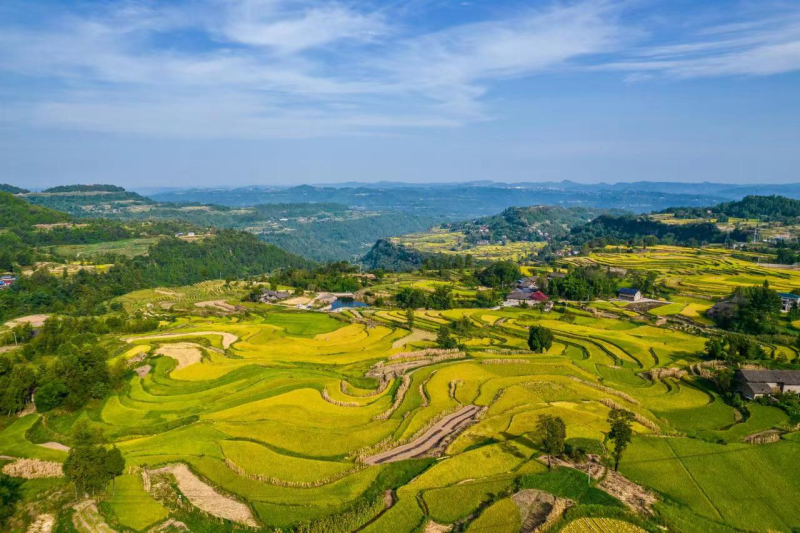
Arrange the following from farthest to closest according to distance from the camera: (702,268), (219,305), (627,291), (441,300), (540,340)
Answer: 1. (702,268)
2. (219,305)
3. (441,300)
4. (627,291)
5. (540,340)

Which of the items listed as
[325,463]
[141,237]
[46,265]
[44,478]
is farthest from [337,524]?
[141,237]

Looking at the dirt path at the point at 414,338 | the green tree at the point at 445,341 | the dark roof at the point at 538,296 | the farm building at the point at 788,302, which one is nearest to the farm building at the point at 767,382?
the green tree at the point at 445,341

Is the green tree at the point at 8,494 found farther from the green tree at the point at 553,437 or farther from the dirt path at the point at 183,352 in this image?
the green tree at the point at 553,437

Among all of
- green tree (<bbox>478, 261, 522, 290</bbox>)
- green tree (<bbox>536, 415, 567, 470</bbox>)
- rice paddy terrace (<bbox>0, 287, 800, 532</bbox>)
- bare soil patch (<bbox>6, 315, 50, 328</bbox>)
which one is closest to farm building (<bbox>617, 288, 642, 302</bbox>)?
green tree (<bbox>478, 261, 522, 290</bbox>)

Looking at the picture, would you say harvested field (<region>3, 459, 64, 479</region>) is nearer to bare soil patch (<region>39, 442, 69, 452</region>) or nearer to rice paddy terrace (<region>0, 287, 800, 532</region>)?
rice paddy terrace (<region>0, 287, 800, 532</region>)

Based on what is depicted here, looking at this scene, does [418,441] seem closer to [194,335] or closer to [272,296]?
[194,335]

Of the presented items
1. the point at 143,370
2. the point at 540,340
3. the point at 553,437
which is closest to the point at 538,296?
the point at 540,340
